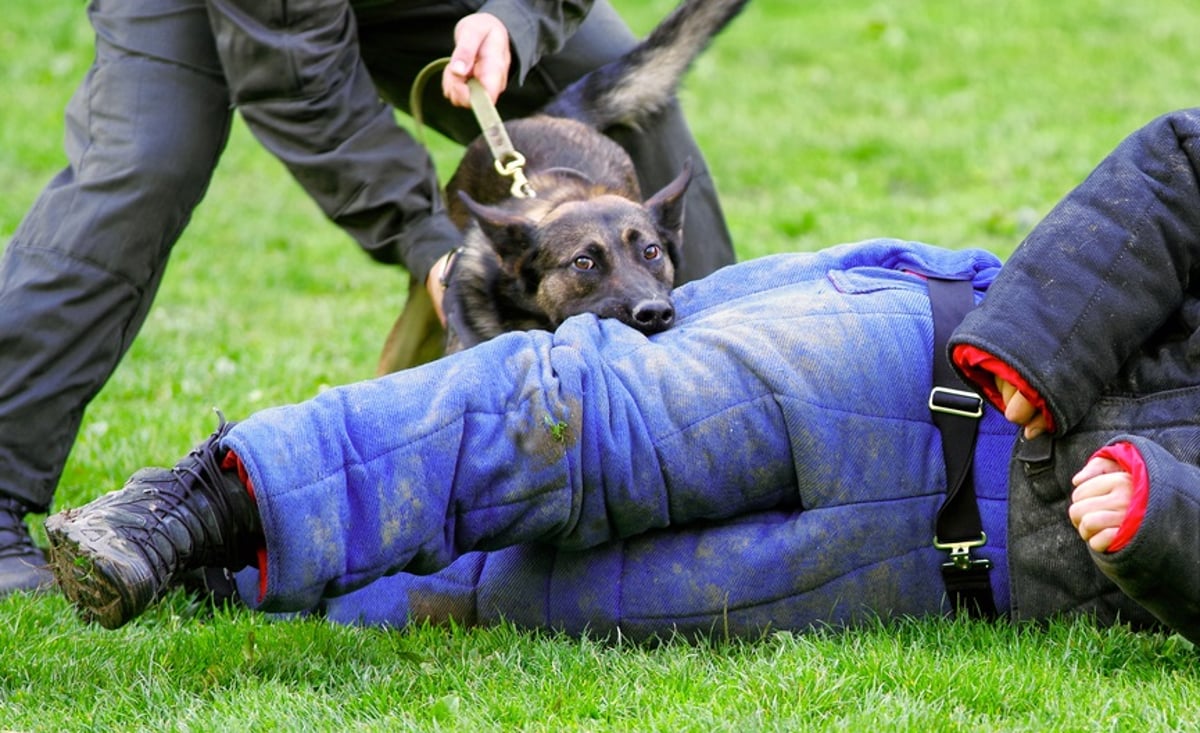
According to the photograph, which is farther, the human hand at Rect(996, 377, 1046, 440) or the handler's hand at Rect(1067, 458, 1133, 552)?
the human hand at Rect(996, 377, 1046, 440)

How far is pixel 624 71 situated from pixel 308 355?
1787 millimetres

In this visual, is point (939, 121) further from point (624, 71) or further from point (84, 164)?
point (84, 164)

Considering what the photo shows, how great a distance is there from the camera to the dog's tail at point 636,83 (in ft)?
17.0

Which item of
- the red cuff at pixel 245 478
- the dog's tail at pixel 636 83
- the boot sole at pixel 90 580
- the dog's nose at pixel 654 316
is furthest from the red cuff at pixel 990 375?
the dog's tail at pixel 636 83

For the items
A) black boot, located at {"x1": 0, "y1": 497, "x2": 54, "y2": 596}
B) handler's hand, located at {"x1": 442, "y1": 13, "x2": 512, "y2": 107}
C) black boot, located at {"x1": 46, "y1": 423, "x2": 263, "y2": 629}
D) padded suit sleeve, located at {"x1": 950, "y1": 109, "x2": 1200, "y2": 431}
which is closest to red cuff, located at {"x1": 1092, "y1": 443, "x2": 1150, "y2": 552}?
padded suit sleeve, located at {"x1": 950, "y1": 109, "x2": 1200, "y2": 431}

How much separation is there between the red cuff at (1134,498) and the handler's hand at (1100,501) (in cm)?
1

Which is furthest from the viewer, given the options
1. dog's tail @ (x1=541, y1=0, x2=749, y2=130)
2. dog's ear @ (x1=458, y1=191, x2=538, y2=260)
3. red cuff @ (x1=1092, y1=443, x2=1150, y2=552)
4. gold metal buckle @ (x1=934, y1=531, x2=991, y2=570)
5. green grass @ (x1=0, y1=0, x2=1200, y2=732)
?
dog's tail @ (x1=541, y1=0, x2=749, y2=130)

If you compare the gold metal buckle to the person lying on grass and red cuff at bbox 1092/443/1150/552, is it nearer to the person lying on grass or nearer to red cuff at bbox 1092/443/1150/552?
the person lying on grass

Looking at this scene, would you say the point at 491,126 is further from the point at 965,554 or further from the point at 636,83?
the point at 965,554

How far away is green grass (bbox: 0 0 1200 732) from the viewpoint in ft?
8.87

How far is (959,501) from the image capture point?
3.07 metres

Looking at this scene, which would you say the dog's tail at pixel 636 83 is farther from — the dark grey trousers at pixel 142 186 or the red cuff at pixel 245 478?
the red cuff at pixel 245 478

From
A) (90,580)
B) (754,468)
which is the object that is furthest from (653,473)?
(90,580)

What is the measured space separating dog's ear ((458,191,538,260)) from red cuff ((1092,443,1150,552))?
243 cm
